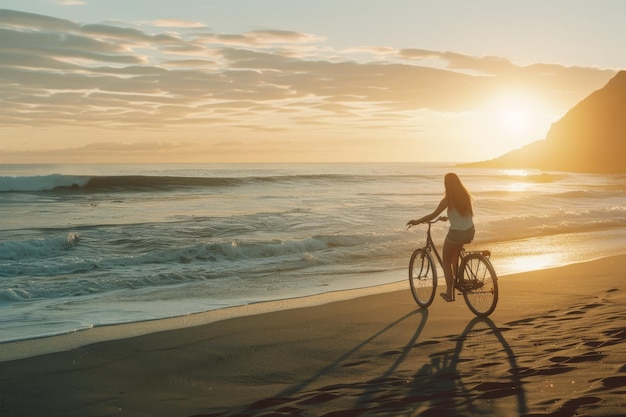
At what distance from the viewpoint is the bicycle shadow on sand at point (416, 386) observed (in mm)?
5102

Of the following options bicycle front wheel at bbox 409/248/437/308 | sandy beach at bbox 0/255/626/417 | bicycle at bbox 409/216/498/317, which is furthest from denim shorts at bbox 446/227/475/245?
sandy beach at bbox 0/255/626/417

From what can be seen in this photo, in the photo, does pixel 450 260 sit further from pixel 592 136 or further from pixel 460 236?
pixel 592 136

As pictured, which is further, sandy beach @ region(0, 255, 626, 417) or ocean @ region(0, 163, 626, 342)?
ocean @ region(0, 163, 626, 342)

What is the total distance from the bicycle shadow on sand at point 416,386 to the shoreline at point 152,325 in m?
2.61

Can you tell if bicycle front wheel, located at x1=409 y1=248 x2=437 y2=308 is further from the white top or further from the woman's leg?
the white top

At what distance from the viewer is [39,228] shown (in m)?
25.5

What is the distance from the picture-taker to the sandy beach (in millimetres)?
5277

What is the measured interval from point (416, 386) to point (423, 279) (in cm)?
446

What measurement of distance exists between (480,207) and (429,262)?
82.1ft

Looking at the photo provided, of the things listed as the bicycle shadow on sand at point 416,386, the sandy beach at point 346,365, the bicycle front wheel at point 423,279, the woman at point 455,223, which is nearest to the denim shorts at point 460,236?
the woman at point 455,223

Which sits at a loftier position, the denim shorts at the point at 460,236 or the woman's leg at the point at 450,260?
the denim shorts at the point at 460,236

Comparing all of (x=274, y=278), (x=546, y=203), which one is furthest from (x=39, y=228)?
(x=546, y=203)

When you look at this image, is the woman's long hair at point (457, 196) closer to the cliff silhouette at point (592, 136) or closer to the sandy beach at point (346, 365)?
the sandy beach at point (346, 365)

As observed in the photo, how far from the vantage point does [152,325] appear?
8938 mm
